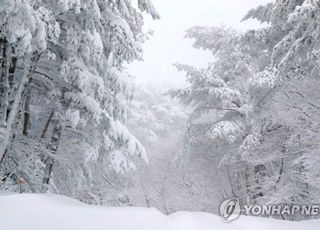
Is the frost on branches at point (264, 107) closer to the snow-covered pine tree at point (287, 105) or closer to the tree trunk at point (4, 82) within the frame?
the snow-covered pine tree at point (287, 105)

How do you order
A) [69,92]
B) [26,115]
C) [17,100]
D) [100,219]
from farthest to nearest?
1. [26,115]
2. [69,92]
3. [17,100]
4. [100,219]

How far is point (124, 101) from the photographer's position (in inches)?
501

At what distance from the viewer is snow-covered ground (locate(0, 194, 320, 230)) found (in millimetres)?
4734

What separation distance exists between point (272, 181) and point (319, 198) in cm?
224

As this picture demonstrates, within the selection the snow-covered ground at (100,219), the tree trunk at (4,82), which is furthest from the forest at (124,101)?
→ the snow-covered ground at (100,219)

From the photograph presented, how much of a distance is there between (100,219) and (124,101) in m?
7.70

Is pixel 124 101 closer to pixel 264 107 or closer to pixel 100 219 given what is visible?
pixel 264 107

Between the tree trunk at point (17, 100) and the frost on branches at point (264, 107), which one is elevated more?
the frost on branches at point (264, 107)

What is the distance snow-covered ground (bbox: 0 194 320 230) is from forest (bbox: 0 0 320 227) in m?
2.07

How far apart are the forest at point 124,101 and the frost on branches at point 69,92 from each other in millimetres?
29

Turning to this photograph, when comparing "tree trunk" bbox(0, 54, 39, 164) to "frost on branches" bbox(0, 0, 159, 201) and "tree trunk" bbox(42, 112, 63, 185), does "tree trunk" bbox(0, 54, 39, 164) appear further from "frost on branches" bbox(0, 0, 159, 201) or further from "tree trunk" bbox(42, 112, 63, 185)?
"tree trunk" bbox(42, 112, 63, 185)

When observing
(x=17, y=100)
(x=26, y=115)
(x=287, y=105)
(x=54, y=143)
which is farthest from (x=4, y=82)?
(x=287, y=105)

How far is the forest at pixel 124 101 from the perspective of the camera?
859 centimetres

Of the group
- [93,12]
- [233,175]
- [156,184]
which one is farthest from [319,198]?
[156,184]
